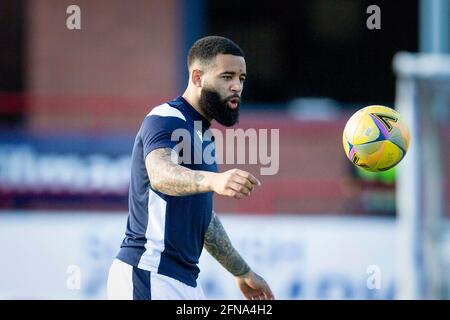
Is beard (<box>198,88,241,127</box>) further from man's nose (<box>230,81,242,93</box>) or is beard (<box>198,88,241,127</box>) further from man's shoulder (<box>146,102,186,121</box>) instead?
man's shoulder (<box>146,102,186,121</box>)

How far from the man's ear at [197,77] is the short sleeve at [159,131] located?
37cm

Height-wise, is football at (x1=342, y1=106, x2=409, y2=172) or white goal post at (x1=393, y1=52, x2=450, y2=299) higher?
football at (x1=342, y1=106, x2=409, y2=172)

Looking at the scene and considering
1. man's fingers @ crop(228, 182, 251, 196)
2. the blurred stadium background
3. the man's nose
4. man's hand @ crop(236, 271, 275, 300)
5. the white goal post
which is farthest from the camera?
the blurred stadium background

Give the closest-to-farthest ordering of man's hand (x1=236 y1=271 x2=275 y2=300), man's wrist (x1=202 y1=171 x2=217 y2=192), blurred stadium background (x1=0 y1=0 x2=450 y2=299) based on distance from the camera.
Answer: man's wrist (x1=202 y1=171 x2=217 y2=192) → man's hand (x1=236 y1=271 x2=275 y2=300) → blurred stadium background (x1=0 y1=0 x2=450 y2=299)

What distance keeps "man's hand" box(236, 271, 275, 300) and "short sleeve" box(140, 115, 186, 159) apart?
1.22 m

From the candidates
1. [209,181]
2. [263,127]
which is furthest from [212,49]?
[263,127]

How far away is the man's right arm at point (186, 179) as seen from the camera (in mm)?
5387

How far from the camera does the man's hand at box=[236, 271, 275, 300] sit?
6875mm

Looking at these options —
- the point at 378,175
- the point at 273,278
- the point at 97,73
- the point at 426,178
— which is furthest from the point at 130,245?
the point at 97,73

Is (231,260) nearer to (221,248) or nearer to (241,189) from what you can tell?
(221,248)

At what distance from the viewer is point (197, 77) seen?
6469mm

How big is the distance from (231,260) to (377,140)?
3.87 feet

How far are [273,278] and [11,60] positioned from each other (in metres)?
7.83

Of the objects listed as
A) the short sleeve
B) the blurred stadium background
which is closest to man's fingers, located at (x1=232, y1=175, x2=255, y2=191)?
the short sleeve
